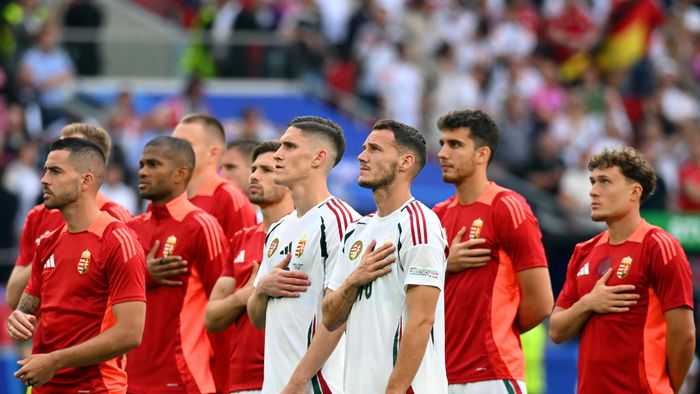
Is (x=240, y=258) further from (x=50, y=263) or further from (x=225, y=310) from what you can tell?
(x=50, y=263)

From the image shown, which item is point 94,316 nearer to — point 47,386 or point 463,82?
point 47,386

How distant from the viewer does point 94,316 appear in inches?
352

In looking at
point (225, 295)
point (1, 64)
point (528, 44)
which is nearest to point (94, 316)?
point (225, 295)

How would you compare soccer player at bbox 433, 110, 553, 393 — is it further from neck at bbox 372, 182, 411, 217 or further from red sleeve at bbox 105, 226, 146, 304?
red sleeve at bbox 105, 226, 146, 304

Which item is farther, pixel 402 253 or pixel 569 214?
pixel 569 214

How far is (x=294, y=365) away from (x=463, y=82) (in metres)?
15.0

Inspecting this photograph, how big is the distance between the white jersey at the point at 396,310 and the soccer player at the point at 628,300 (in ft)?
4.67

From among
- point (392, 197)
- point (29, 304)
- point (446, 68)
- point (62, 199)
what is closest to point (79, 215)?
point (62, 199)

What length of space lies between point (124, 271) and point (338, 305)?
1.45 metres

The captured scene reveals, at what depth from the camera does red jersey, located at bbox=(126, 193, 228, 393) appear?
10.2 m

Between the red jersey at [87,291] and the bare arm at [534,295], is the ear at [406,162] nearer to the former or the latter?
the bare arm at [534,295]

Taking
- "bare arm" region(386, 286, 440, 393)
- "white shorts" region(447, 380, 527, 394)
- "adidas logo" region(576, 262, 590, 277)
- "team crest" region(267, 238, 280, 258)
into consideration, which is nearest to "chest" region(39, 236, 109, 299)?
→ "team crest" region(267, 238, 280, 258)

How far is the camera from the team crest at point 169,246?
10.2 m

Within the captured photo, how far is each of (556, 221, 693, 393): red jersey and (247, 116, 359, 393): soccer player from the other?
68.1 inches
